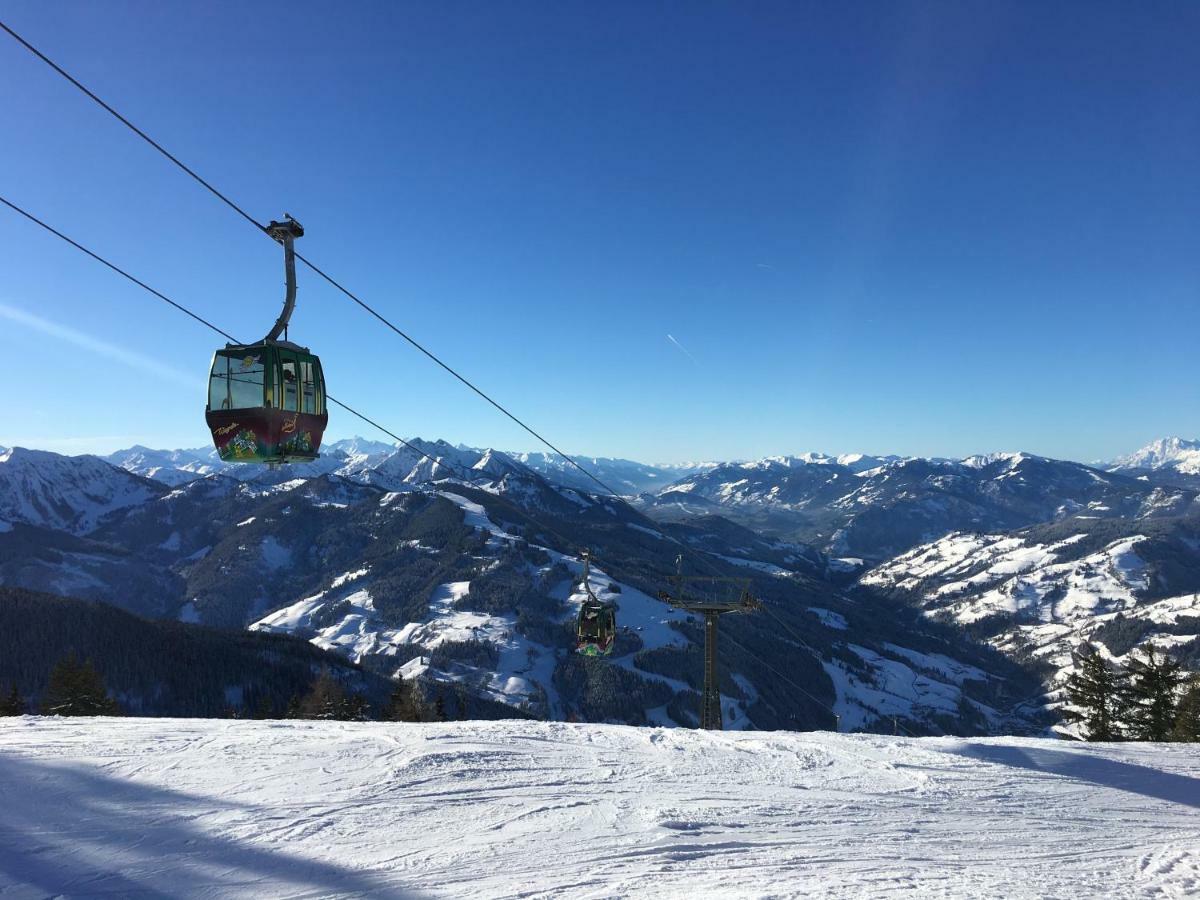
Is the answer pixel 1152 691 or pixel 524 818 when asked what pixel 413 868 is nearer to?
pixel 524 818

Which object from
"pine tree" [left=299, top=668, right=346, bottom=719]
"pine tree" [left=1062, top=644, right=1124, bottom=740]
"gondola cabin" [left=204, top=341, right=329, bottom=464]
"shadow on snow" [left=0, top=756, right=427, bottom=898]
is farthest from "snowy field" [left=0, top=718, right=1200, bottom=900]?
"pine tree" [left=299, top=668, right=346, bottom=719]

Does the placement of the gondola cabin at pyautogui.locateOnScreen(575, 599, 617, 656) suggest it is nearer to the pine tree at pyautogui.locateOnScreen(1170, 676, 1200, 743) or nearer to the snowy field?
the snowy field

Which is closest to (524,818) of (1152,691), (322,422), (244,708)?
(322,422)

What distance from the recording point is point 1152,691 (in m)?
35.1

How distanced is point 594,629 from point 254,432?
757 inches

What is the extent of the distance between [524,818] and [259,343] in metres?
10.7

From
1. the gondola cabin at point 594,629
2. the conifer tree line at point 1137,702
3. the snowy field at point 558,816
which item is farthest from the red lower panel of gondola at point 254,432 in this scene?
the conifer tree line at point 1137,702

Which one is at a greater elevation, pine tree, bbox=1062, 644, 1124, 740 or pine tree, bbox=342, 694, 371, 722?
pine tree, bbox=1062, 644, 1124, 740

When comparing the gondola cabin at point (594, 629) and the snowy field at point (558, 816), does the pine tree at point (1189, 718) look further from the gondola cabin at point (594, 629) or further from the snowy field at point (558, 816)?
the gondola cabin at point (594, 629)

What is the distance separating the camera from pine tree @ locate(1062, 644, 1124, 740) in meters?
36.8

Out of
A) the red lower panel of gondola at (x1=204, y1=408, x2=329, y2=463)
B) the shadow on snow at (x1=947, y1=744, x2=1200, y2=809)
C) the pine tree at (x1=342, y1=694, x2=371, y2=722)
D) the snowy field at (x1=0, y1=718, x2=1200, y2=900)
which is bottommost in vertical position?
the pine tree at (x1=342, y1=694, x2=371, y2=722)

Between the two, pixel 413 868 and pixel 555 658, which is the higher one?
pixel 413 868

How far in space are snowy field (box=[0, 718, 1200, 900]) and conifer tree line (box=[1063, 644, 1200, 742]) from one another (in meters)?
26.5

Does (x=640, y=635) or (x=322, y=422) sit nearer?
(x=322, y=422)
